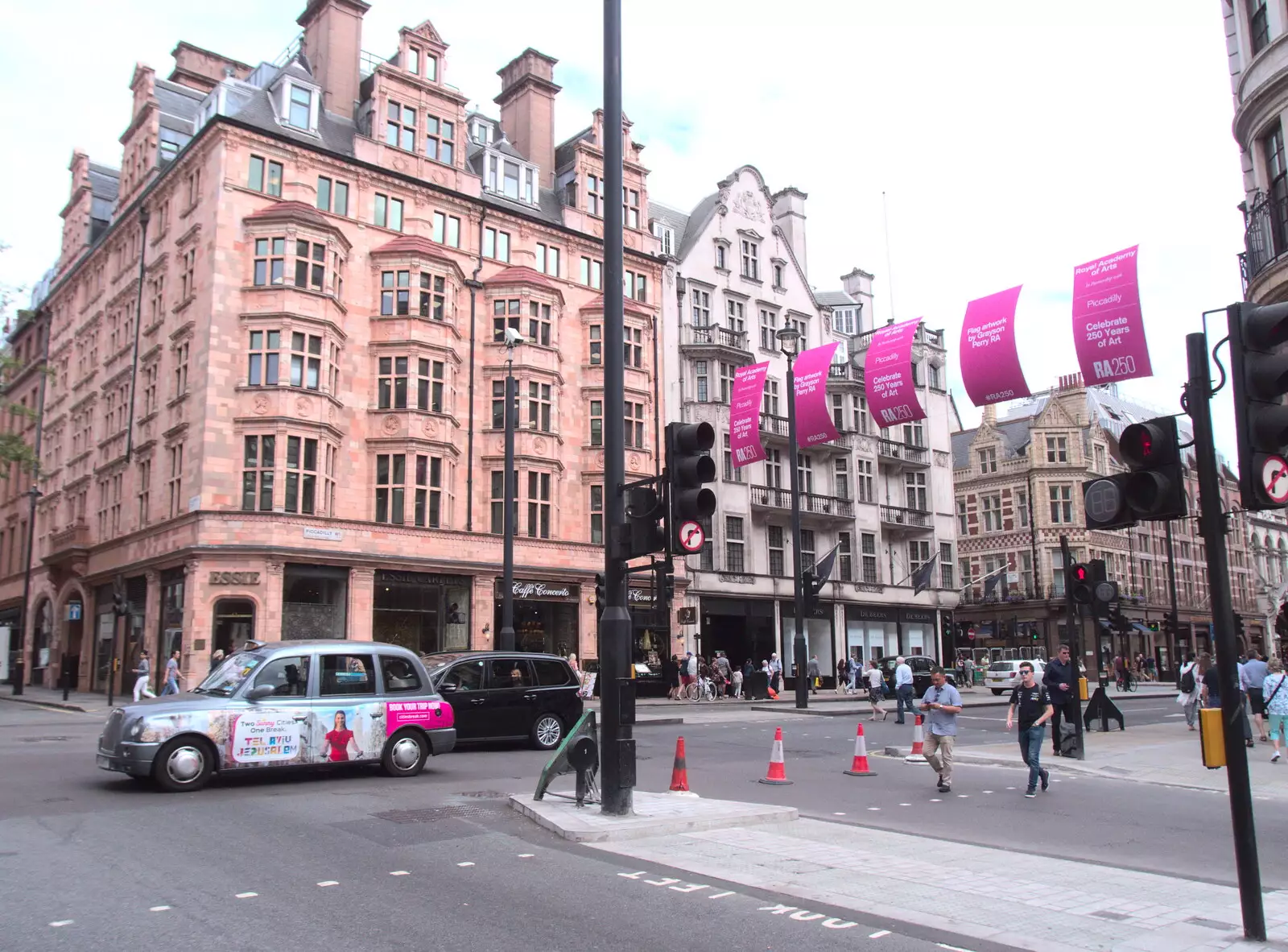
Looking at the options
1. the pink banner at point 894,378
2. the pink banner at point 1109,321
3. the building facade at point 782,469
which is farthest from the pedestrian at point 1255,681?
the building facade at point 782,469

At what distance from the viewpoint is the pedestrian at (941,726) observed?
1306 centimetres

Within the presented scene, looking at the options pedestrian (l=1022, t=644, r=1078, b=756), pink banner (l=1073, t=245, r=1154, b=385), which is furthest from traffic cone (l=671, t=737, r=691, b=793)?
pink banner (l=1073, t=245, r=1154, b=385)

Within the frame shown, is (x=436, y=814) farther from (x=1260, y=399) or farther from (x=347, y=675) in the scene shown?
(x=1260, y=399)

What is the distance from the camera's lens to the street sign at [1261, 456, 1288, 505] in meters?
5.62

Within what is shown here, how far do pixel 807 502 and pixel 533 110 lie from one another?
21254 mm

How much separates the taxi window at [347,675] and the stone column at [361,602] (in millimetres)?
19099

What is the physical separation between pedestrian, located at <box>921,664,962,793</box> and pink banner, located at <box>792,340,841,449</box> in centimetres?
1676

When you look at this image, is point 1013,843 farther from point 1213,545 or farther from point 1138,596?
point 1138,596

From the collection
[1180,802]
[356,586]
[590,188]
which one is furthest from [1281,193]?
[590,188]

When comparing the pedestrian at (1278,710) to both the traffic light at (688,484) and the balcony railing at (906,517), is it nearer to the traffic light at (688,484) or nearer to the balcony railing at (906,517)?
the traffic light at (688,484)

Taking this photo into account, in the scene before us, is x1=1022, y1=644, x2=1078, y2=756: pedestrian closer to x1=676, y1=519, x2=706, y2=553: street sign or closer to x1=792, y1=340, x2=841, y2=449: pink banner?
x1=676, y1=519, x2=706, y2=553: street sign

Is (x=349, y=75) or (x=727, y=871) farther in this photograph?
(x=349, y=75)

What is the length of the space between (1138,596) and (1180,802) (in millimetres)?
59388

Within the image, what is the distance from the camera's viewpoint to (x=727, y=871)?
780cm
